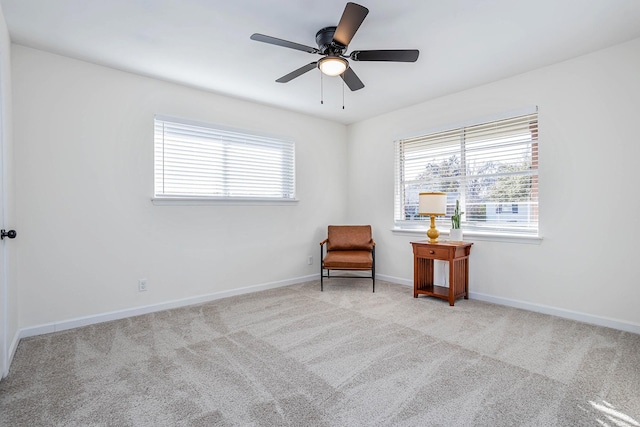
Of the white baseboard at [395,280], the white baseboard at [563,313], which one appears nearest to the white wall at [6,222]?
the white baseboard at [395,280]

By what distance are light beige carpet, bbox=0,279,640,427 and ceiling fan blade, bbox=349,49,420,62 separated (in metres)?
2.18

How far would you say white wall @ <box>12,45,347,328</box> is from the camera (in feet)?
9.30

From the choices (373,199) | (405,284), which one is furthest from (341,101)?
(405,284)

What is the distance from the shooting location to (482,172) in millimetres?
3836

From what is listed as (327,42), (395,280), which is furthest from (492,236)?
(327,42)

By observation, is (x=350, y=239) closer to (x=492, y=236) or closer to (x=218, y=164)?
(x=492, y=236)

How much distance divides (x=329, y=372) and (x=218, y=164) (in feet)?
9.15

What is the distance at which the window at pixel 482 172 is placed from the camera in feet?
11.4

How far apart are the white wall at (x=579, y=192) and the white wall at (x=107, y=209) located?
2814 millimetres

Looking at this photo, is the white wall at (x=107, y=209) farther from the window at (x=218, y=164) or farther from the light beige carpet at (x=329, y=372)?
the light beige carpet at (x=329, y=372)

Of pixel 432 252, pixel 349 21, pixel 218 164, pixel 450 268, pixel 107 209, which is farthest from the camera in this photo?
pixel 218 164

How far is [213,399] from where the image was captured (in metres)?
1.87

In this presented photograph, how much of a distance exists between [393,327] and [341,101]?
2798 millimetres

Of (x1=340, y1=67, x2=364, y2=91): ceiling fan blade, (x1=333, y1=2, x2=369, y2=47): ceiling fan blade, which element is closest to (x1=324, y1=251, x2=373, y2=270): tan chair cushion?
(x1=340, y1=67, x2=364, y2=91): ceiling fan blade
